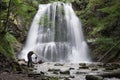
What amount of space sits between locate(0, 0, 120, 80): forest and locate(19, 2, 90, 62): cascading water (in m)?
0.77

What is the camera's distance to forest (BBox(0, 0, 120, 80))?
15227mm

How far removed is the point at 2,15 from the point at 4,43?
6.30 ft

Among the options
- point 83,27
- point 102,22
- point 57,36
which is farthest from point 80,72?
point 83,27

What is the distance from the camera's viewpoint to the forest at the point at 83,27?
15.2 m

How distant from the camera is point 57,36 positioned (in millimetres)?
30297

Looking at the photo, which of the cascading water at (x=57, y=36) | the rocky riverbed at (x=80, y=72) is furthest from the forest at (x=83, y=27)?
the rocky riverbed at (x=80, y=72)

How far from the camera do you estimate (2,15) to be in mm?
16391

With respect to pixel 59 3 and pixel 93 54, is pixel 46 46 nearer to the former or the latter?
pixel 93 54

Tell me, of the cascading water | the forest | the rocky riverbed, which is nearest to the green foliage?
the forest

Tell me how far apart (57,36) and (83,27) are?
3516 millimetres

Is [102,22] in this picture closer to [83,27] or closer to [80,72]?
[80,72]

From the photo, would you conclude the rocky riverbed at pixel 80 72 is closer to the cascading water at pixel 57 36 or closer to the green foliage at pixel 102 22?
the green foliage at pixel 102 22

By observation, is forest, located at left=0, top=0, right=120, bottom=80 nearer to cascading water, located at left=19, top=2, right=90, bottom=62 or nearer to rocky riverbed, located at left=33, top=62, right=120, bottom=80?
cascading water, located at left=19, top=2, right=90, bottom=62

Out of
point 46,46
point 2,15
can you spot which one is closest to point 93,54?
point 46,46
